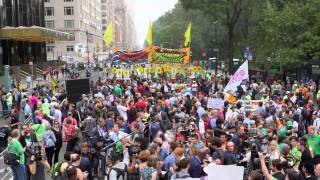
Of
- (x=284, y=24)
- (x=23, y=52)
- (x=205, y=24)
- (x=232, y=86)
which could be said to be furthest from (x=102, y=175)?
(x=205, y=24)

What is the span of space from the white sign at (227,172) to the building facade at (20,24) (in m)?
47.6

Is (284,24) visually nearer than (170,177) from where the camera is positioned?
No

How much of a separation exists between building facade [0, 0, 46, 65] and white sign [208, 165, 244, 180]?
4761 centimetres

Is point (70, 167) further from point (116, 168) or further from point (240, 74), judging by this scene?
point (240, 74)

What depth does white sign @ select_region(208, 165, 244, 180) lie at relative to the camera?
26.3 feet

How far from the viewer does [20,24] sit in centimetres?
6259

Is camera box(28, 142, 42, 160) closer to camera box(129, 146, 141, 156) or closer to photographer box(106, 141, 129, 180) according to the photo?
photographer box(106, 141, 129, 180)

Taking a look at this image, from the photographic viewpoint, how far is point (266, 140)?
11.6m

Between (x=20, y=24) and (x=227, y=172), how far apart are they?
190ft

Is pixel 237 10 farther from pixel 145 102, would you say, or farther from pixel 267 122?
pixel 267 122

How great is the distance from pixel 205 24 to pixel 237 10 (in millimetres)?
21713

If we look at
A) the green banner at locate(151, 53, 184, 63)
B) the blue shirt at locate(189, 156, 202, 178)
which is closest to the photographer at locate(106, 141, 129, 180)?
the blue shirt at locate(189, 156, 202, 178)

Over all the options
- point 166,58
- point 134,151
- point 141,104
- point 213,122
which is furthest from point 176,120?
point 166,58

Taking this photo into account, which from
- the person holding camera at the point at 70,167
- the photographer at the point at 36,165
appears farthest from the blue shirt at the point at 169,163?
the photographer at the point at 36,165
